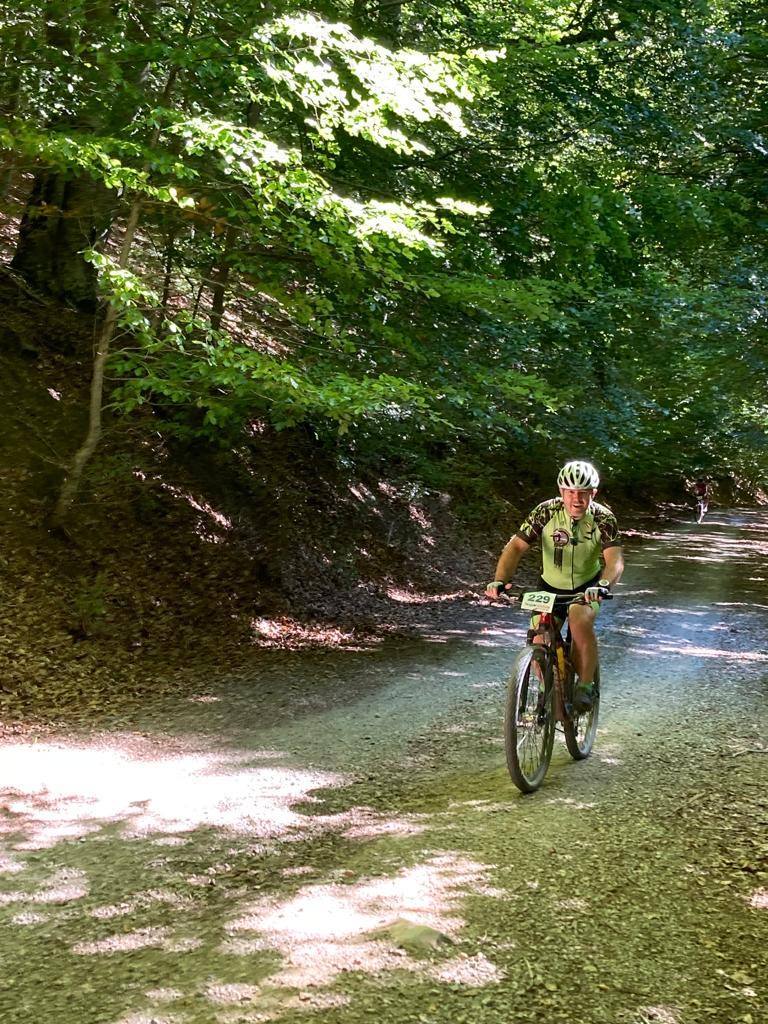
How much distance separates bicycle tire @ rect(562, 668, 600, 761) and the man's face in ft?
3.97

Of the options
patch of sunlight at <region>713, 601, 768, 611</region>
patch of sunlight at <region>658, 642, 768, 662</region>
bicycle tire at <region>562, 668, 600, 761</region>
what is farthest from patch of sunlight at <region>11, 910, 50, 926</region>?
patch of sunlight at <region>713, 601, 768, 611</region>

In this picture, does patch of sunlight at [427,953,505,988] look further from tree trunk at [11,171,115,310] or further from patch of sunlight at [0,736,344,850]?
tree trunk at [11,171,115,310]

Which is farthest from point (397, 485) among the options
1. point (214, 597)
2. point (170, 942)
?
point (170, 942)

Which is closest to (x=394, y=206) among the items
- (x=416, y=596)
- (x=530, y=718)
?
(x=530, y=718)

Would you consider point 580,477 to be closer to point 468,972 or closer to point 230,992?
point 468,972

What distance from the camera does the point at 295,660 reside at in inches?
371

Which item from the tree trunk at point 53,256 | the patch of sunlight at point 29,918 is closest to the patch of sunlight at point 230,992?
the patch of sunlight at point 29,918

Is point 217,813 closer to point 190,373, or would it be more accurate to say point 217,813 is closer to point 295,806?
point 295,806

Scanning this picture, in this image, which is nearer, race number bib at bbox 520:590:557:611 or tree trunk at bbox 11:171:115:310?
race number bib at bbox 520:590:557:611

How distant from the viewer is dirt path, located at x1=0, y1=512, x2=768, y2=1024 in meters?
3.49

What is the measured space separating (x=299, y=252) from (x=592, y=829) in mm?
7165

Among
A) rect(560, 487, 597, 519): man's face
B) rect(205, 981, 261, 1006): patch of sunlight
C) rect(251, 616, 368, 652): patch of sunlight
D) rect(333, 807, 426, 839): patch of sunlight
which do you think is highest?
rect(560, 487, 597, 519): man's face

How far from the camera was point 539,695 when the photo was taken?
580 centimetres

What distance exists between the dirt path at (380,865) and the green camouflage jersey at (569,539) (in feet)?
4.55
